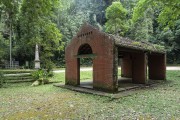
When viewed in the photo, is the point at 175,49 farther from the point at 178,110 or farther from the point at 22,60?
the point at 178,110

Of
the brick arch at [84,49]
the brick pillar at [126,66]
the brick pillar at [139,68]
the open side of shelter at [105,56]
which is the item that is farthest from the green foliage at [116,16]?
the brick arch at [84,49]

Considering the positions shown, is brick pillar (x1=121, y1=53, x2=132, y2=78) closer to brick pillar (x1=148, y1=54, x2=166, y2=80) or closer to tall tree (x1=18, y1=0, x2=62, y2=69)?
brick pillar (x1=148, y1=54, x2=166, y2=80)

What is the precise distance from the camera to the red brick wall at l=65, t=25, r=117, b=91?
10.9 m

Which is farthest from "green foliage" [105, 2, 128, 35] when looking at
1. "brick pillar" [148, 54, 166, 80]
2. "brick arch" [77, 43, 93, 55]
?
"brick arch" [77, 43, 93, 55]

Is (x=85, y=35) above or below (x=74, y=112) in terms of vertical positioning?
above

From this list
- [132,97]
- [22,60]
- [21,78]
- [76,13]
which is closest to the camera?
[132,97]

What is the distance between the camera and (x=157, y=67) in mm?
17047

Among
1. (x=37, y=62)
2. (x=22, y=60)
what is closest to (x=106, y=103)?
(x=37, y=62)

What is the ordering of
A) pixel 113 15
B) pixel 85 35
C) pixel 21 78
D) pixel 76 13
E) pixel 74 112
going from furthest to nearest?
pixel 76 13 < pixel 113 15 < pixel 21 78 < pixel 85 35 < pixel 74 112

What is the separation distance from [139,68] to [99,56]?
3607mm

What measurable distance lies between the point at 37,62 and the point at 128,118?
703 inches

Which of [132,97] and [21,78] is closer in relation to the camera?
[132,97]

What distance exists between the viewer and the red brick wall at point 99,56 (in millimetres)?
10938

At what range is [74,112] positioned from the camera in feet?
24.0
